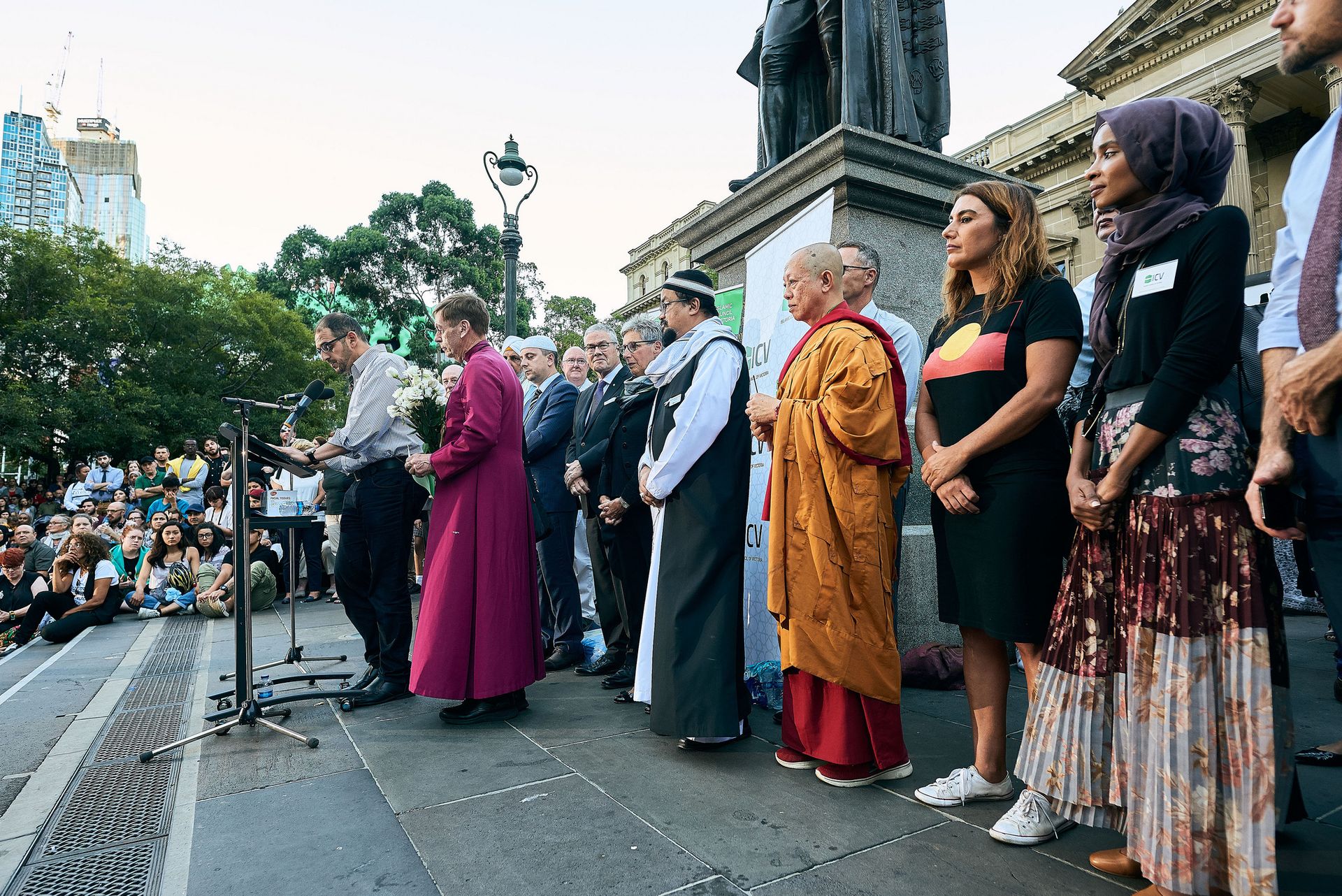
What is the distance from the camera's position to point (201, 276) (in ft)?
109

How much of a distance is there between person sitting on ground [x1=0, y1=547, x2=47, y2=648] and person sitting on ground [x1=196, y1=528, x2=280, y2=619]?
58.9 inches

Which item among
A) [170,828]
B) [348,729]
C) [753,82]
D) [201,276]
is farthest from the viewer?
[201,276]

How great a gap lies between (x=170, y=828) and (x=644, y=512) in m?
2.60

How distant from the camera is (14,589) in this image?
8.49 m

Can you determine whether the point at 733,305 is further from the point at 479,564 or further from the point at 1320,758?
the point at 1320,758

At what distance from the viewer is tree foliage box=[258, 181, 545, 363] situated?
30016 mm

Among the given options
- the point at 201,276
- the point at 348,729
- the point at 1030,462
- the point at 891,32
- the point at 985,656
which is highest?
the point at 201,276

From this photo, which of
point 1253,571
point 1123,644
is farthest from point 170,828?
point 1253,571

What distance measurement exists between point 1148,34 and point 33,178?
11613 centimetres

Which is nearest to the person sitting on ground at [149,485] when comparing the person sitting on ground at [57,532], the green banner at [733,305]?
the person sitting on ground at [57,532]

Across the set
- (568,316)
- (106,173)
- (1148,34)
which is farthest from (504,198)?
(106,173)

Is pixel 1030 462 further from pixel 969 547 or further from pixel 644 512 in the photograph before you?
pixel 644 512

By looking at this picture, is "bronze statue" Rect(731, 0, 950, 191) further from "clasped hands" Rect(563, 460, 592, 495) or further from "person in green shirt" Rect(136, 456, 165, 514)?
"person in green shirt" Rect(136, 456, 165, 514)

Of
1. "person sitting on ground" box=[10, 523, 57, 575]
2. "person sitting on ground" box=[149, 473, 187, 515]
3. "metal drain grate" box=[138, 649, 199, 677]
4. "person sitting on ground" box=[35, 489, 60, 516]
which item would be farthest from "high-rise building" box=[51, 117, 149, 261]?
"metal drain grate" box=[138, 649, 199, 677]
